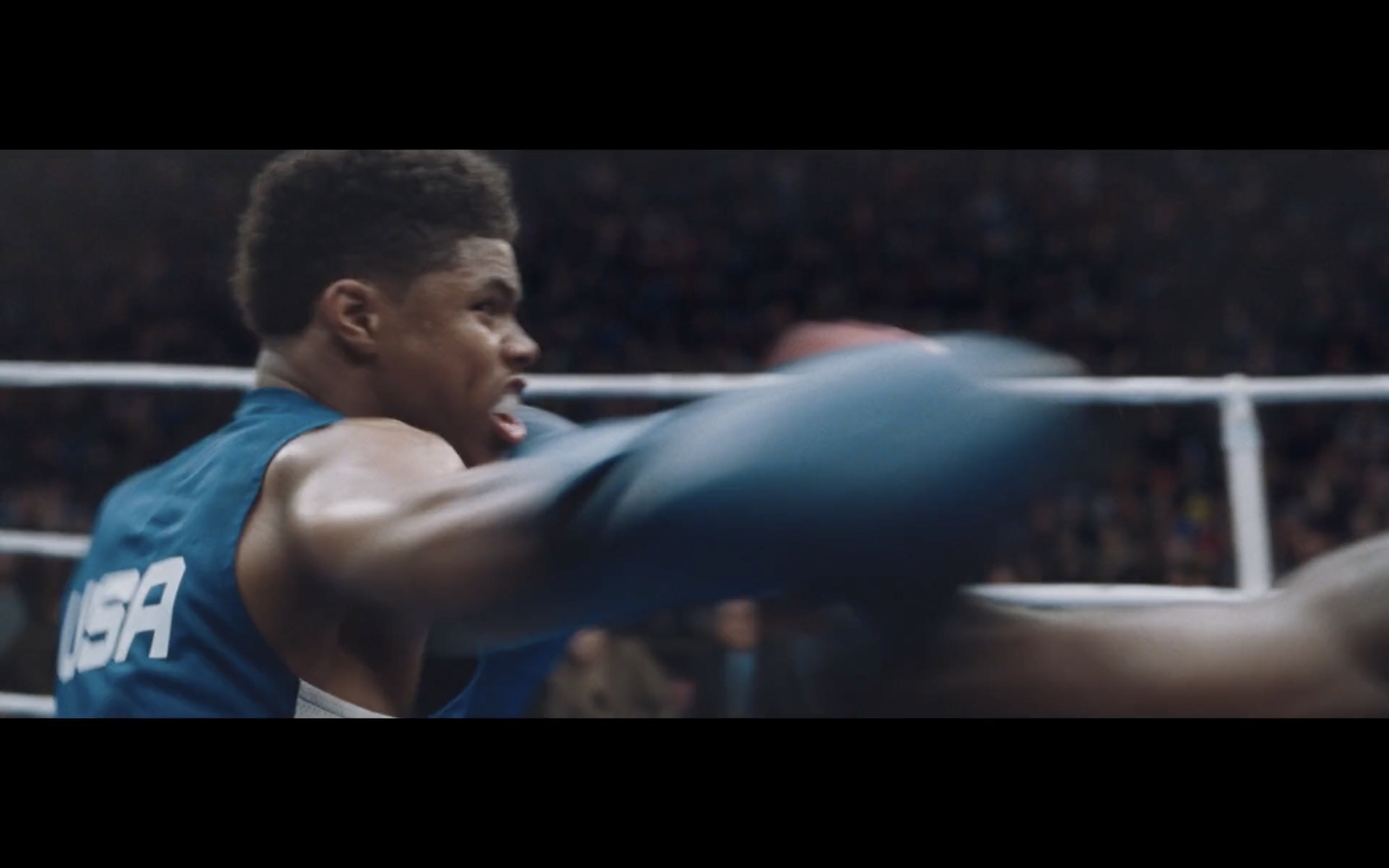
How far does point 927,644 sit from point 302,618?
1.48ft

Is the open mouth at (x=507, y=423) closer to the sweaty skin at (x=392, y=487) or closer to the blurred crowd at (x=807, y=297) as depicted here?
the sweaty skin at (x=392, y=487)

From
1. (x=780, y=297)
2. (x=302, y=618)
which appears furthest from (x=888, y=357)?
(x=780, y=297)

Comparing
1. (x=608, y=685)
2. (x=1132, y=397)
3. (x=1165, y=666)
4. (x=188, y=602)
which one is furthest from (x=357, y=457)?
(x=608, y=685)

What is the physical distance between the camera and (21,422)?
7.10ft

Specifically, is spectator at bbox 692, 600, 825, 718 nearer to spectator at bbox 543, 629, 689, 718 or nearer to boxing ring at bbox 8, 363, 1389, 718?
spectator at bbox 543, 629, 689, 718

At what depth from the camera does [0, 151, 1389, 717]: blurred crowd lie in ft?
5.87

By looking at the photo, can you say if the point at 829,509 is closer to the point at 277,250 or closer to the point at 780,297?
the point at 277,250

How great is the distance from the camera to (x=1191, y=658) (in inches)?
33.0

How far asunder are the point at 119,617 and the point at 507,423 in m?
0.34

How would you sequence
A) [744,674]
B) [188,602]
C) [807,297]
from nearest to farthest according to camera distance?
[188,602], [744,674], [807,297]

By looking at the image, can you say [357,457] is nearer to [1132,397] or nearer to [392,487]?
[392,487]

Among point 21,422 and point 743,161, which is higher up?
point 743,161

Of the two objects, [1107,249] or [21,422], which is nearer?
[21,422]

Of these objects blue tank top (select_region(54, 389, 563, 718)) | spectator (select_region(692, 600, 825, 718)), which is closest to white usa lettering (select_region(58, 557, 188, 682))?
blue tank top (select_region(54, 389, 563, 718))
